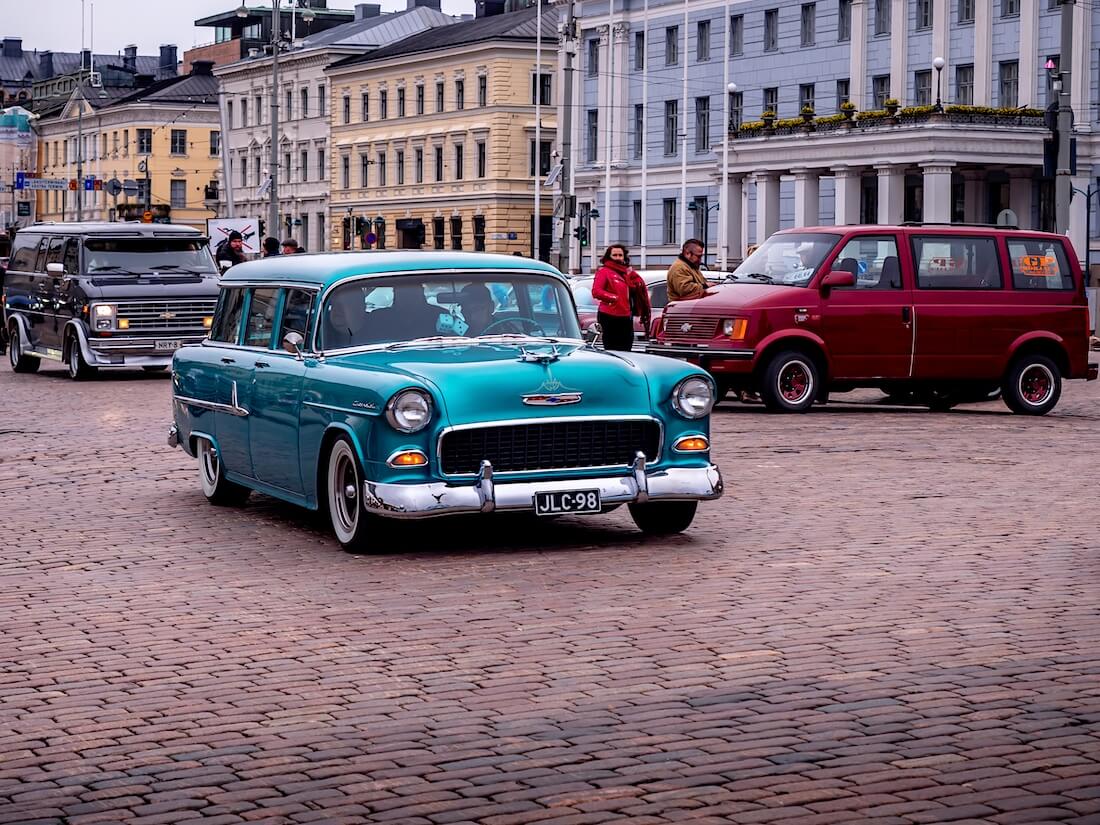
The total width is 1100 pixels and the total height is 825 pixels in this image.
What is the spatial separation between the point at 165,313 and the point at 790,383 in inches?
387

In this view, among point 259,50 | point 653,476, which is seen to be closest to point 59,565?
point 653,476

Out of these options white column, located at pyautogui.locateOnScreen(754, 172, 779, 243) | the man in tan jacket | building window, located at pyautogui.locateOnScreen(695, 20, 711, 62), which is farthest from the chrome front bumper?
building window, located at pyautogui.locateOnScreen(695, 20, 711, 62)

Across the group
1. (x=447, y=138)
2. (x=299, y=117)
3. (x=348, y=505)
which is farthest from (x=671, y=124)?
(x=348, y=505)

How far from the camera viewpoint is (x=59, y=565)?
1068 centimetres

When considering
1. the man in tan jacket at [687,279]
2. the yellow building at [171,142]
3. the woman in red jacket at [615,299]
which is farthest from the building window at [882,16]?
the yellow building at [171,142]

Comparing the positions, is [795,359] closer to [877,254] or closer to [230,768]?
[877,254]

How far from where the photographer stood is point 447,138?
98812 mm

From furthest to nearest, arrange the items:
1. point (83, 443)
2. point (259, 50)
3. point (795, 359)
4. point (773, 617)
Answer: point (259, 50) < point (795, 359) < point (83, 443) < point (773, 617)

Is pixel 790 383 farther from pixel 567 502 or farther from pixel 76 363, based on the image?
pixel 567 502

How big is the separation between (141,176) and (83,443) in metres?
115

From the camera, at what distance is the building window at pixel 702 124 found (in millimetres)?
78562

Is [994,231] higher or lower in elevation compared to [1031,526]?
higher

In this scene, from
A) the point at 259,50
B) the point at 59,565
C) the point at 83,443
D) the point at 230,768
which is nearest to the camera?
the point at 230,768

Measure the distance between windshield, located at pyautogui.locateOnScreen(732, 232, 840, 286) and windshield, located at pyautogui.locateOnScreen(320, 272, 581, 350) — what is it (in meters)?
10.4
